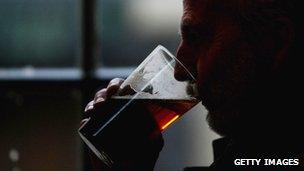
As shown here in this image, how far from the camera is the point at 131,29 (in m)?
2.00

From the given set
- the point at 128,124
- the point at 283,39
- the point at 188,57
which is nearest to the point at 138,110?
the point at 128,124

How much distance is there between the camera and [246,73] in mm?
1112

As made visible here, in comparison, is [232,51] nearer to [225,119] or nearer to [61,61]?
[225,119]

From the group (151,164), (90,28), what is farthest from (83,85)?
(151,164)

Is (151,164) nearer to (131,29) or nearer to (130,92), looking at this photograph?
(130,92)

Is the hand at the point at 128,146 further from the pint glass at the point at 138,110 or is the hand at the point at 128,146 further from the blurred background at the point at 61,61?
the blurred background at the point at 61,61

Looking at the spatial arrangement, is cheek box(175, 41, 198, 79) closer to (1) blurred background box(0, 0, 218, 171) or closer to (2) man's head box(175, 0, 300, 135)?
(2) man's head box(175, 0, 300, 135)

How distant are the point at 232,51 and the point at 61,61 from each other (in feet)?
3.43

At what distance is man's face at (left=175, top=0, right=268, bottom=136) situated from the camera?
3.60 ft

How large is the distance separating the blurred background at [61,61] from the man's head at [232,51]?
0.84 metres

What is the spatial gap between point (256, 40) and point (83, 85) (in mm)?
1007

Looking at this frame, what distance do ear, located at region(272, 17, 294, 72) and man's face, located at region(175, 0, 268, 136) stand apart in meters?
0.05

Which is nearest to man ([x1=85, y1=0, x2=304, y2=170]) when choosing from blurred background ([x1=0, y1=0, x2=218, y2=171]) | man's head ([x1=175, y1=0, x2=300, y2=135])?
man's head ([x1=175, y1=0, x2=300, y2=135])

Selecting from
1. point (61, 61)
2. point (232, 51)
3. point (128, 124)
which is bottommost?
point (61, 61)
